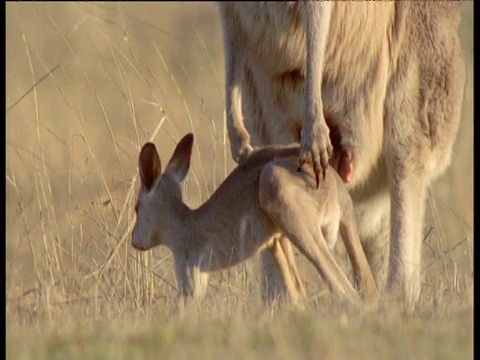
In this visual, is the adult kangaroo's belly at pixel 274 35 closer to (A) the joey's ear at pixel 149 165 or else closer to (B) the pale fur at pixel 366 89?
(B) the pale fur at pixel 366 89

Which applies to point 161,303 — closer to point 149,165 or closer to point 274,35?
point 149,165

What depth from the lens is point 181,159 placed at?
621 cm

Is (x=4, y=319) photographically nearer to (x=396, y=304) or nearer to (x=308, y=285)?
(x=396, y=304)

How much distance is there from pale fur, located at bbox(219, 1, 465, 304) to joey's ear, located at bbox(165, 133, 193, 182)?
19 cm

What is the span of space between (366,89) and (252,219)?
854 millimetres

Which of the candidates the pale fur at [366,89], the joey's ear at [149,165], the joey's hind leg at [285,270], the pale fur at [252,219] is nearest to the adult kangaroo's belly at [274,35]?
the pale fur at [366,89]

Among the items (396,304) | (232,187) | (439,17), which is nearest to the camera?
(396,304)

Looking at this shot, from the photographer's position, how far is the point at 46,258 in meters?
6.50

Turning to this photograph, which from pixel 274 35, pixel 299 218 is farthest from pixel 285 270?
pixel 274 35

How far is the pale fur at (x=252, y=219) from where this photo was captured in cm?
563

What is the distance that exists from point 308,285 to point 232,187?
1365 millimetres

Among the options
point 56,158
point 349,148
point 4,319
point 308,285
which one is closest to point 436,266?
point 308,285

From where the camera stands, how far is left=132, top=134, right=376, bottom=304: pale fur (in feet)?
18.5

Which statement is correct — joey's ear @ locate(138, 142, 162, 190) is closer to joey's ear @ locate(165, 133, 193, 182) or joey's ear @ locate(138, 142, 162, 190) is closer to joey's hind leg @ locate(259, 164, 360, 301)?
joey's ear @ locate(165, 133, 193, 182)
